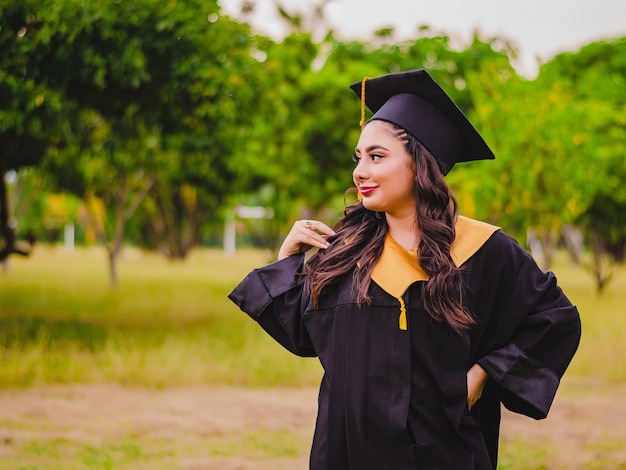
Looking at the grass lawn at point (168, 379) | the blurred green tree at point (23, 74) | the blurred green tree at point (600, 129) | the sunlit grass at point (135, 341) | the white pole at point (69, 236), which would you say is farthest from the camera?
the white pole at point (69, 236)

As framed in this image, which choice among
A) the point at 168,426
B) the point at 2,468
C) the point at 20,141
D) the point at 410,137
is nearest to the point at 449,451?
the point at 410,137

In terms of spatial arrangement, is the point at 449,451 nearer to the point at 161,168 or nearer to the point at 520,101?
the point at 520,101

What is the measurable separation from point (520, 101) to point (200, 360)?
6505 mm

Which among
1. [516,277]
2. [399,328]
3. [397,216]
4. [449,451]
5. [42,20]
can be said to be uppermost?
[42,20]

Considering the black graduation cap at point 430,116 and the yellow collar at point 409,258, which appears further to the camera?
the black graduation cap at point 430,116

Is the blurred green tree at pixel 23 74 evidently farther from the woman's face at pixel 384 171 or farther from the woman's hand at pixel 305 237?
the woman's face at pixel 384 171

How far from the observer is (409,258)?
93.4 inches

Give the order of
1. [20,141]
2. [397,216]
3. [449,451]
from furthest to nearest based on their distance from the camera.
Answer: [20,141]
[397,216]
[449,451]

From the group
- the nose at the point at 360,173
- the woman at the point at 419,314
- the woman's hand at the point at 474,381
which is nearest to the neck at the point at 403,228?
the woman at the point at 419,314

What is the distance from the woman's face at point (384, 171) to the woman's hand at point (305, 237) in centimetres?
20

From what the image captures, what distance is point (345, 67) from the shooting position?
17562mm

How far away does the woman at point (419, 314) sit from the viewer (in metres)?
2.26

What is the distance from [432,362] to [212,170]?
40.1 ft

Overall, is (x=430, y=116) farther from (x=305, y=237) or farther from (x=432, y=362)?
(x=432, y=362)
